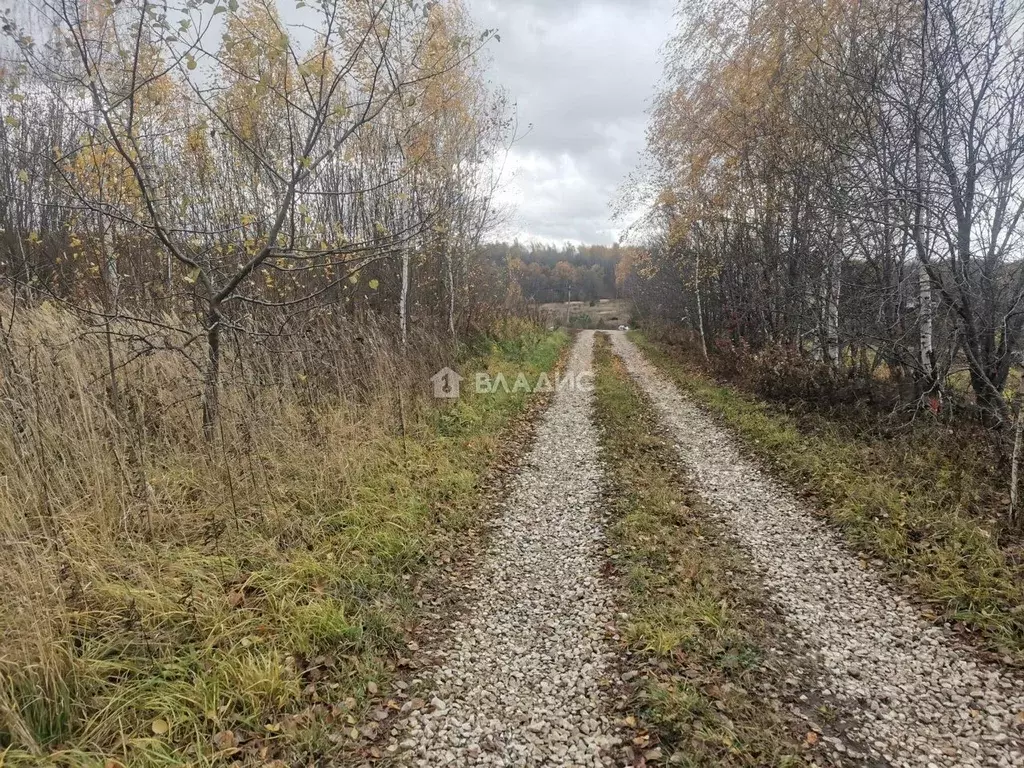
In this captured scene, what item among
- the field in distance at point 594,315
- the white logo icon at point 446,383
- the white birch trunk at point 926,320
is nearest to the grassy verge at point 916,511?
the white birch trunk at point 926,320

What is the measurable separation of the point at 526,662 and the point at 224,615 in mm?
2062

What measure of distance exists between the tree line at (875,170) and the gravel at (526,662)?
5476 millimetres

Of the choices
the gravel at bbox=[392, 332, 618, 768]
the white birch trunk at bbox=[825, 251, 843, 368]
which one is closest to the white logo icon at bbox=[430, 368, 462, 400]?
the gravel at bbox=[392, 332, 618, 768]

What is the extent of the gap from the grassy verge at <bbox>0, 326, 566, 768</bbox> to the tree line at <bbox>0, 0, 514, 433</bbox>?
1.28 m

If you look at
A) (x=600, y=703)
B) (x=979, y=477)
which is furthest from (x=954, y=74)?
(x=600, y=703)

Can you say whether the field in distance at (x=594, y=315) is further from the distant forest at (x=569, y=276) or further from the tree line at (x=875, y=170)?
the tree line at (x=875, y=170)

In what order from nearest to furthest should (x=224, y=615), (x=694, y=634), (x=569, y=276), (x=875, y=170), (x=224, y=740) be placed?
(x=224, y=740)
(x=224, y=615)
(x=694, y=634)
(x=875, y=170)
(x=569, y=276)

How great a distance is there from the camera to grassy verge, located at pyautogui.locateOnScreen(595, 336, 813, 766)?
258 cm

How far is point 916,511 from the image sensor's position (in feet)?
15.7

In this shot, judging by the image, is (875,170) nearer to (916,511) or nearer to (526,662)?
(916,511)

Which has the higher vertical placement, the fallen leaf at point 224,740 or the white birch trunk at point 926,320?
the white birch trunk at point 926,320

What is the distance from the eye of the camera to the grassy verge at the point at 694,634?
2582 mm

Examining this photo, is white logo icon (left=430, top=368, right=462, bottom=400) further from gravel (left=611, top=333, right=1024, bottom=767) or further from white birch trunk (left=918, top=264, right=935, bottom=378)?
white birch trunk (left=918, top=264, right=935, bottom=378)

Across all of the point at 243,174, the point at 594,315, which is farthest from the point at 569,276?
the point at 243,174
